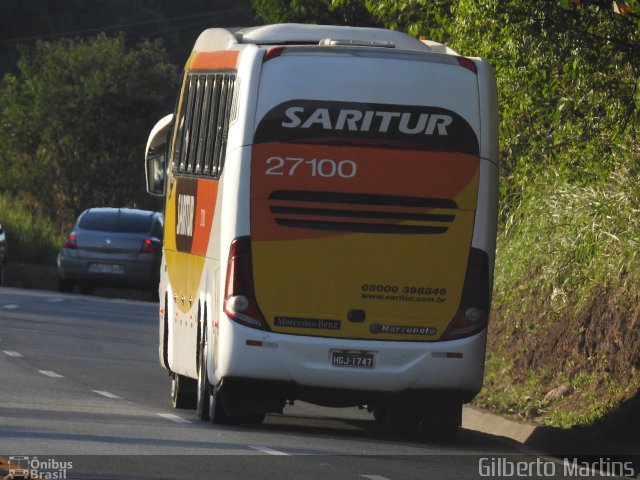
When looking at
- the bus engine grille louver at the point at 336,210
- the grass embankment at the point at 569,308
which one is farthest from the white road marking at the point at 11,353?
the bus engine grille louver at the point at 336,210

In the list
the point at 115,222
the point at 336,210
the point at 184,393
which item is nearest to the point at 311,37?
the point at 336,210

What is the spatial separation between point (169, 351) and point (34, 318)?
9764mm

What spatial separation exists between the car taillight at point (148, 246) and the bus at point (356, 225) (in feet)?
58.6

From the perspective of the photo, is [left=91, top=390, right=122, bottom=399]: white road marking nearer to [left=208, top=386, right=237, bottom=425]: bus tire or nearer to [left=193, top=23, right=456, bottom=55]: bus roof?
[left=208, top=386, right=237, bottom=425]: bus tire

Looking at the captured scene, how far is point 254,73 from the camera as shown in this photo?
13805 mm

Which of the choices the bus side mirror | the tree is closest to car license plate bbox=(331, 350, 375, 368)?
the bus side mirror

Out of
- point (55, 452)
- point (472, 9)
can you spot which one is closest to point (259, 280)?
point (55, 452)

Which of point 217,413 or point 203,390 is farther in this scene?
point 203,390

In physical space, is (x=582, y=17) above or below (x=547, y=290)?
above

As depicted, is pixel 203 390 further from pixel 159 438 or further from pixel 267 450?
pixel 267 450

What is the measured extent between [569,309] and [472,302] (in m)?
4.07

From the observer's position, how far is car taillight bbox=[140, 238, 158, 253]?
31.9m

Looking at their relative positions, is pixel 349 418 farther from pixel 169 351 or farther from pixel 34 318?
pixel 34 318

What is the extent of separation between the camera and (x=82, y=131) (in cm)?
5997
